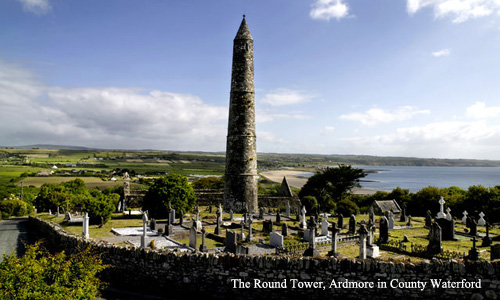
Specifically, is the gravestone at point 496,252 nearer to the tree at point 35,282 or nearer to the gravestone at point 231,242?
the gravestone at point 231,242

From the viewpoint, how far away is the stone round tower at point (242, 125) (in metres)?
24.0

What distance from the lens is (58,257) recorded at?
6.71 m

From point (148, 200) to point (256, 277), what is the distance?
56.1 feet

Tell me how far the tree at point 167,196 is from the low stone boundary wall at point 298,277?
13.5 meters

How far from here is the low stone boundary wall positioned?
302 inches

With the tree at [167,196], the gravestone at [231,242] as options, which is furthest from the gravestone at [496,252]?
the tree at [167,196]

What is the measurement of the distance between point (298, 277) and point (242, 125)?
16.7m

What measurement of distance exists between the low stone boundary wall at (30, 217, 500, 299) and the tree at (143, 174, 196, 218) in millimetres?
13460

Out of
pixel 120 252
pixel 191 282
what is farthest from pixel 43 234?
pixel 191 282

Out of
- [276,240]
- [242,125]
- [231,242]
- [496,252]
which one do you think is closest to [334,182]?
[242,125]

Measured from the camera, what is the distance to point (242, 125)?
2411cm

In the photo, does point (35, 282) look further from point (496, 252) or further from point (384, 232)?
point (384, 232)

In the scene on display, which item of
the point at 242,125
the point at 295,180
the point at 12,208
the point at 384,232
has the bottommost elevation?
the point at 295,180

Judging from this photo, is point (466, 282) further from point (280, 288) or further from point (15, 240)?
point (15, 240)
